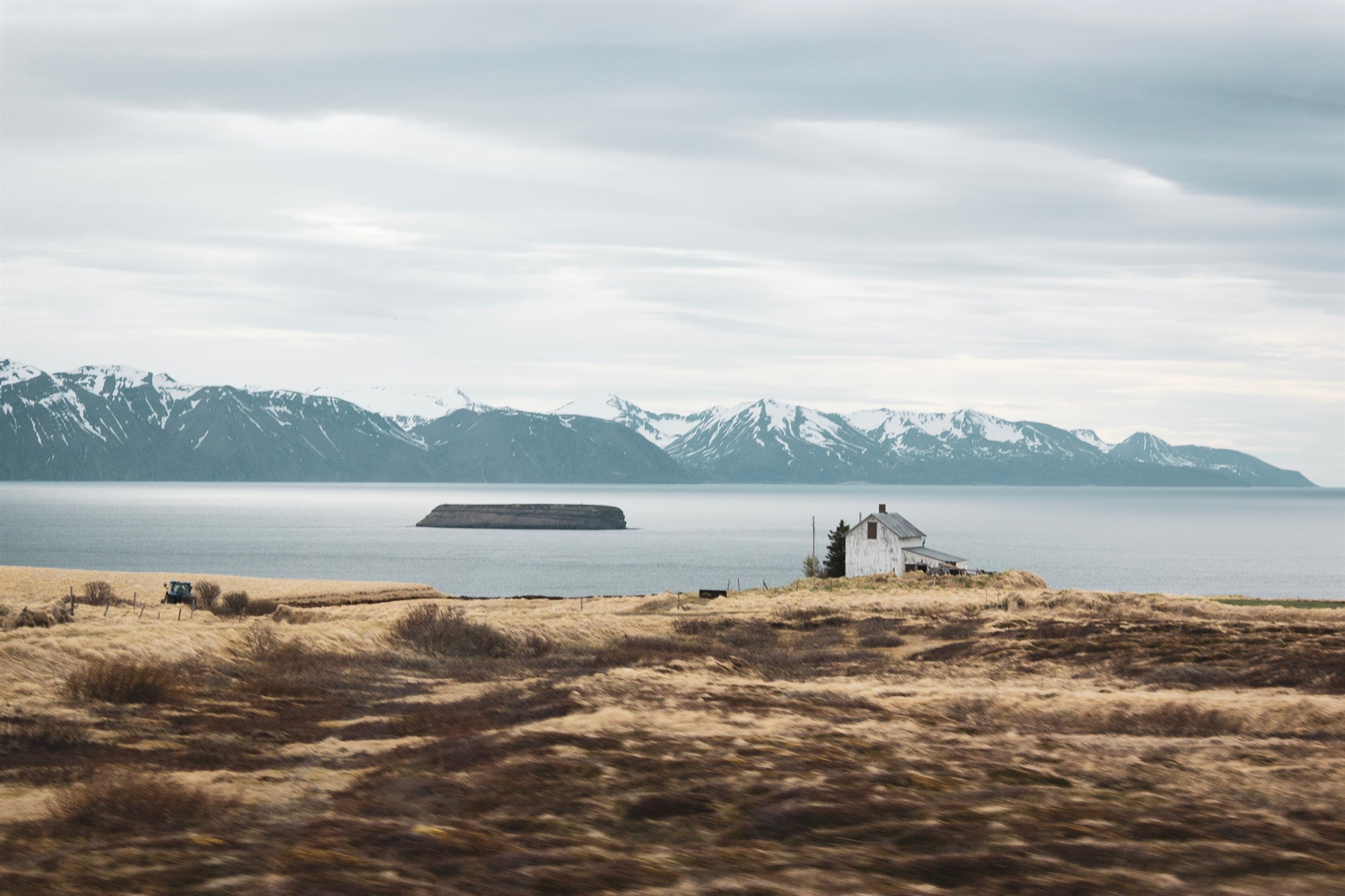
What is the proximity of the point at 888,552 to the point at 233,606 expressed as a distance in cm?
4456

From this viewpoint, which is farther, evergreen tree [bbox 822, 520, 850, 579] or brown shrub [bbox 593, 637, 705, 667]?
evergreen tree [bbox 822, 520, 850, 579]

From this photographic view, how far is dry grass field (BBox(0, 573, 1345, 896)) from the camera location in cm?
905

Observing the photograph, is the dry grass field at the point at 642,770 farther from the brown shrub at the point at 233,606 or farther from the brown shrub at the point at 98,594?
the brown shrub at the point at 98,594

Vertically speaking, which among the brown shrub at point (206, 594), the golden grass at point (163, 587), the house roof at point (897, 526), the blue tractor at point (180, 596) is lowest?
the golden grass at point (163, 587)

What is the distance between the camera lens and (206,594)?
173 feet

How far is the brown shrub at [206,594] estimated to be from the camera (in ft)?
165

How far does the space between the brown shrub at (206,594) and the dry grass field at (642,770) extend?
27.8 metres

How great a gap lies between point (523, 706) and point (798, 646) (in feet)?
51.2

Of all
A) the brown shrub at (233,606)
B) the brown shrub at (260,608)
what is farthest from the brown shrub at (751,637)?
the brown shrub at (233,606)

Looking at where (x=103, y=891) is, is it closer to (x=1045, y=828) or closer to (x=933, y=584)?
(x=1045, y=828)

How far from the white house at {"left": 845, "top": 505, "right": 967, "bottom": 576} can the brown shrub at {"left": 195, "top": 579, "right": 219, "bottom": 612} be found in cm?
4043

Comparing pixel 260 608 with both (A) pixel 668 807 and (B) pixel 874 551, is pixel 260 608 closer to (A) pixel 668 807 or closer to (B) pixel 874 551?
(A) pixel 668 807

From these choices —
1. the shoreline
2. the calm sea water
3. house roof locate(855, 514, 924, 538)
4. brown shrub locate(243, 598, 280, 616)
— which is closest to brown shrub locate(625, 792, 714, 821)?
brown shrub locate(243, 598, 280, 616)

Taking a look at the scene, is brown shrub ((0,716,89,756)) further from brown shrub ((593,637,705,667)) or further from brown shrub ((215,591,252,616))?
brown shrub ((215,591,252,616))
